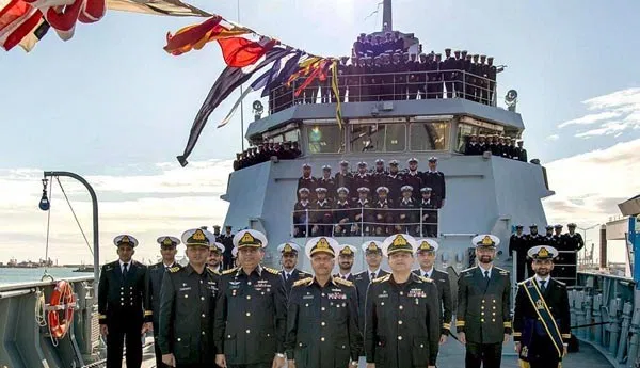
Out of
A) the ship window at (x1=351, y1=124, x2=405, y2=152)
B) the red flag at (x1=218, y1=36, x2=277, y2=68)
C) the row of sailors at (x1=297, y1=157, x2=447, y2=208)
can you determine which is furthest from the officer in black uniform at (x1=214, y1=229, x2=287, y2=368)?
the ship window at (x1=351, y1=124, x2=405, y2=152)

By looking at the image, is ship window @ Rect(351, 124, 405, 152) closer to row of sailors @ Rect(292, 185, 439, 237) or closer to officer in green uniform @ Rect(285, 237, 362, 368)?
row of sailors @ Rect(292, 185, 439, 237)

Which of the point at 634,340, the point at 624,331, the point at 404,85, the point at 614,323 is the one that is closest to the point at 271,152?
the point at 404,85

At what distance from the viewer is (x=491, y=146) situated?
13398mm

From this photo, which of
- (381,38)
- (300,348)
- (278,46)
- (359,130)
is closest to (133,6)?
(278,46)

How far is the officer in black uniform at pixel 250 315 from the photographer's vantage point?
537 centimetres

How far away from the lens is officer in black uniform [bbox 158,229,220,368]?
5.77m

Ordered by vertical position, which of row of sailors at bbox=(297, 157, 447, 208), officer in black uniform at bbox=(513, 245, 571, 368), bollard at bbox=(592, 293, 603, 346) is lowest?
bollard at bbox=(592, 293, 603, 346)

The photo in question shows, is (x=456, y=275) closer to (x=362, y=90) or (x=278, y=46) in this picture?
(x=362, y=90)

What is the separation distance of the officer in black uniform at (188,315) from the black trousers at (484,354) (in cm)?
240

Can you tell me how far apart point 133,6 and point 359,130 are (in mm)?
9498

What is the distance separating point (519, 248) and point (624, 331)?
3.51 metres

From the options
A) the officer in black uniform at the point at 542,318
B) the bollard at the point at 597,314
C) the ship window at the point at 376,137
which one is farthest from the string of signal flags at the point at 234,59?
the ship window at the point at 376,137

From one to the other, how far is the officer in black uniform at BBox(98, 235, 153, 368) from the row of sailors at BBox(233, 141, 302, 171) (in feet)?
22.0

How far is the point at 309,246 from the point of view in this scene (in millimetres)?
5414
